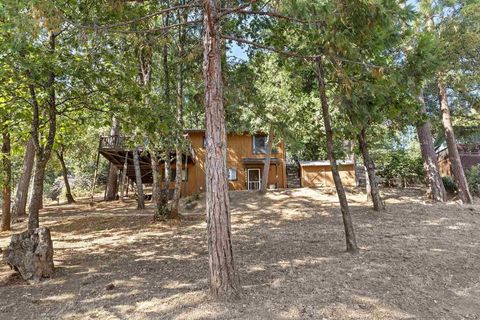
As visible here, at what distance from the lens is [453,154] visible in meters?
14.8

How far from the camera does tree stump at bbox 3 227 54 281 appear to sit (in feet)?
19.4

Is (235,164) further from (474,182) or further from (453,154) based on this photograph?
(474,182)

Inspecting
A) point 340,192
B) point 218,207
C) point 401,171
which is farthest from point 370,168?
point 401,171

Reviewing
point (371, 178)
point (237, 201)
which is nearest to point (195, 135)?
point (237, 201)

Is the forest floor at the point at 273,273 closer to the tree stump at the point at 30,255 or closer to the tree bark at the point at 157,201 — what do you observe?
the tree stump at the point at 30,255

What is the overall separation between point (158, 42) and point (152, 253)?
480cm

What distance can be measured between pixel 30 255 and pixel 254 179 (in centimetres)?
1828

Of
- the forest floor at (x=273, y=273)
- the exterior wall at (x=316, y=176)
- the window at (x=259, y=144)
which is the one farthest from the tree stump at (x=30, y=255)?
the exterior wall at (x=316, y=176)

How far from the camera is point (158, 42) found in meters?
6.75

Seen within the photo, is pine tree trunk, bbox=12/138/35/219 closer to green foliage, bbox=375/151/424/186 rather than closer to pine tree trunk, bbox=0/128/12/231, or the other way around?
pine tree trunk, bbox=0/128/12/231

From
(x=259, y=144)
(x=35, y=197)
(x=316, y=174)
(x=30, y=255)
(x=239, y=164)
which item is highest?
(x=259, y=144)

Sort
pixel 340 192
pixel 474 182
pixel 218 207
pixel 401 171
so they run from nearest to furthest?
pixel 218 207
pixel 340 192
pixel 474 182
pixel 401 171

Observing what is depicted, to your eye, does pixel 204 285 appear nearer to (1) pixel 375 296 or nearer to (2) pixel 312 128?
(1) pixel 375 296

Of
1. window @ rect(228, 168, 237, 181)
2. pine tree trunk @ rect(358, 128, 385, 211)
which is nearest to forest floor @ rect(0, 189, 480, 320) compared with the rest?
pine tree trunk @ rect(358, 128, 385, 211)
